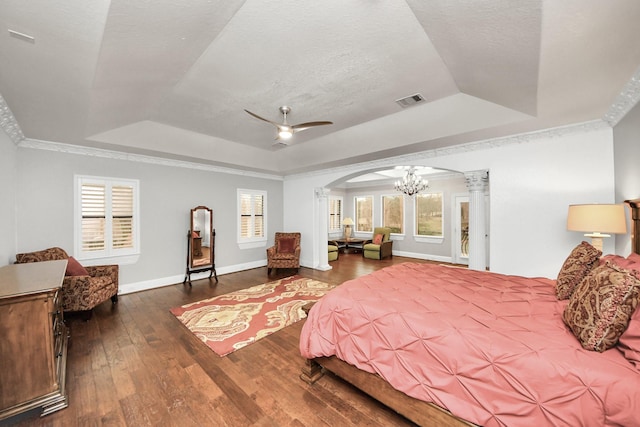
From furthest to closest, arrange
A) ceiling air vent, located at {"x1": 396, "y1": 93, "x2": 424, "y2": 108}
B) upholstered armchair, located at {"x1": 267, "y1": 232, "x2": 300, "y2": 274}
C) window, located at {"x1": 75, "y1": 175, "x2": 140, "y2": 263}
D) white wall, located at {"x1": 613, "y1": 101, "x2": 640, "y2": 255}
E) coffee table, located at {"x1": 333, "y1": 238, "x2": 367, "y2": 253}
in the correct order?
coffee table, located at {"x1": 333, "y1": 238, "x2": 367, "y2": 253}, upholstered armchair, located at {"x1": 267, "y1": 232, "x2": 300, "y2": 274}, window, located at {"x1": 75, "y1": 175, "x2": 140, "y2": 263}, ceiling air vent, located at {"x1": 396, "y1": 93, "x2": 424, "y2": 108}, white wall, located at {"x1": 613, "y1": 101, "x2": 640, "y2": 255}

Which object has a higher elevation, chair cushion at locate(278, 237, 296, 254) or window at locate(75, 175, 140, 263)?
window at locate(75, 175, 140, 263)

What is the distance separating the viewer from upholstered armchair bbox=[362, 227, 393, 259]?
7.82 meters

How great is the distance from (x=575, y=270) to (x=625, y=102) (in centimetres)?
197

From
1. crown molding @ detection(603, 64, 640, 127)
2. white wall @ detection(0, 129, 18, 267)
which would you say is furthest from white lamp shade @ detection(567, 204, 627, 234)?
white wall @ detection(0, 129, 18, 267)

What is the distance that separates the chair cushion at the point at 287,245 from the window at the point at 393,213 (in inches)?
158

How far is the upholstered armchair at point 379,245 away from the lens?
7.82 metres

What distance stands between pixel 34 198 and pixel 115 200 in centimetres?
97

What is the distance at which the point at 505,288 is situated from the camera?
2.34m

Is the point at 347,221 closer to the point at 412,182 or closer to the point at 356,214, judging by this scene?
the point at 356,214

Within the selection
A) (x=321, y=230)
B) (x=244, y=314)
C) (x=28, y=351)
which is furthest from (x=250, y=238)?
(x=28, y=351)

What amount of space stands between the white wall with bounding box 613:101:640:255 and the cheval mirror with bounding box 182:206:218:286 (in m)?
6.45

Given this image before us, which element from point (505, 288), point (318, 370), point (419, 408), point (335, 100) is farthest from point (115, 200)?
point (505, 288)

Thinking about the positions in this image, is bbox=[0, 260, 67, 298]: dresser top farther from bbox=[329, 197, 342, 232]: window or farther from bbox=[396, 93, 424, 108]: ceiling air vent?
bbox=[329, 197, 342, 232]: window

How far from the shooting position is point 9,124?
298 cm
